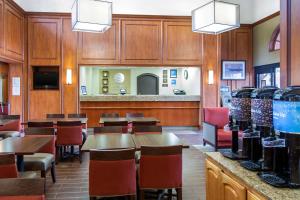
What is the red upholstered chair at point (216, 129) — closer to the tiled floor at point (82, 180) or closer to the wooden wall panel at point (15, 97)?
the tiled floor at point (82, 180)

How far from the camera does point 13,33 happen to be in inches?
339

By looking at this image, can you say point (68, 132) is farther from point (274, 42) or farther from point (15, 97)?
point (274, 42)

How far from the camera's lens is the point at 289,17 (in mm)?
2332

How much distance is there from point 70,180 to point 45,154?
2.16ft

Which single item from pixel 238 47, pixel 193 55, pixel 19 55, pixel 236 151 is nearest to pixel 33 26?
pixel 19 55

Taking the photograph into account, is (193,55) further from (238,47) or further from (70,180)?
(70,180)

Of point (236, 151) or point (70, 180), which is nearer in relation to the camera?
point (236, 151)

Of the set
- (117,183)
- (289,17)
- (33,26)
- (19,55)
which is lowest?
(117,183)

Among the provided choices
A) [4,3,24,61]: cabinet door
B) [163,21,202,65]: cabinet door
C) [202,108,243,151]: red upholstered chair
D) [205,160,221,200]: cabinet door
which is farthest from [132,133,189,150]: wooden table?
[163,21,202,65]: cabinet door

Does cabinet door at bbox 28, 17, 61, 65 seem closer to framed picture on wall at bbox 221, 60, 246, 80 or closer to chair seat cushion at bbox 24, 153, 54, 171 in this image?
framed picture on wall at bbox 221, 60, 246, 80

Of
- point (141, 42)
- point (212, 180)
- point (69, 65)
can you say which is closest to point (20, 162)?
point (212, 180)

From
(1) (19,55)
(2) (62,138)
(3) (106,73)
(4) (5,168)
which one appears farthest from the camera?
(3) (106,73)

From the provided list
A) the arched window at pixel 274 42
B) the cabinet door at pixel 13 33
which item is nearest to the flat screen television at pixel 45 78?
the cabinet door at pixel 13 33

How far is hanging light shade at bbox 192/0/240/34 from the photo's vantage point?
6387mm
